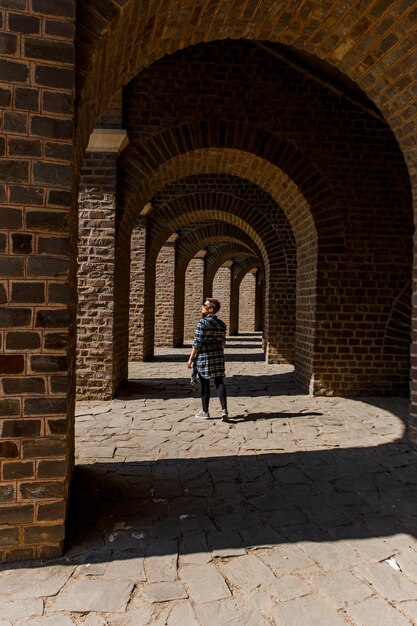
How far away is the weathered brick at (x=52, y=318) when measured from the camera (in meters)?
2.55

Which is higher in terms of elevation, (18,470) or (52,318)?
(52,318)

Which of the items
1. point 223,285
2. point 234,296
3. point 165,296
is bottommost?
point 165,296

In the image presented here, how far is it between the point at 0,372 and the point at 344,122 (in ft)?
21.0

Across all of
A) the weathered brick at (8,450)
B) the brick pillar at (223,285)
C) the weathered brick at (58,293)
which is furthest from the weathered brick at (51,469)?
the brick pillar at (223,285)

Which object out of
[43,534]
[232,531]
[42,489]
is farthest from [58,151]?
[232,531]

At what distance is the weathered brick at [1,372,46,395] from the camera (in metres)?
2.52

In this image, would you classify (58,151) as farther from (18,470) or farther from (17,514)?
(17,514)

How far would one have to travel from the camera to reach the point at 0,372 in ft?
8.23

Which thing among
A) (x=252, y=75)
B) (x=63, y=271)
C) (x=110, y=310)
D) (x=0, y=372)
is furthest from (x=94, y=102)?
(x=252, y=75)

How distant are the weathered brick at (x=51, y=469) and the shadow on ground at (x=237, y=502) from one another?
435 millimetres

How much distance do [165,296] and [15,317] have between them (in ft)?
41.5

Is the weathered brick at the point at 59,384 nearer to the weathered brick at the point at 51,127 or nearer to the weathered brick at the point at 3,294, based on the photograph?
the weathered brick at the point at 3,294

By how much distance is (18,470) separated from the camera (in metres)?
2.53

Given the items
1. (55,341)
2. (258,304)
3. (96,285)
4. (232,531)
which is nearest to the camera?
(55,341)
